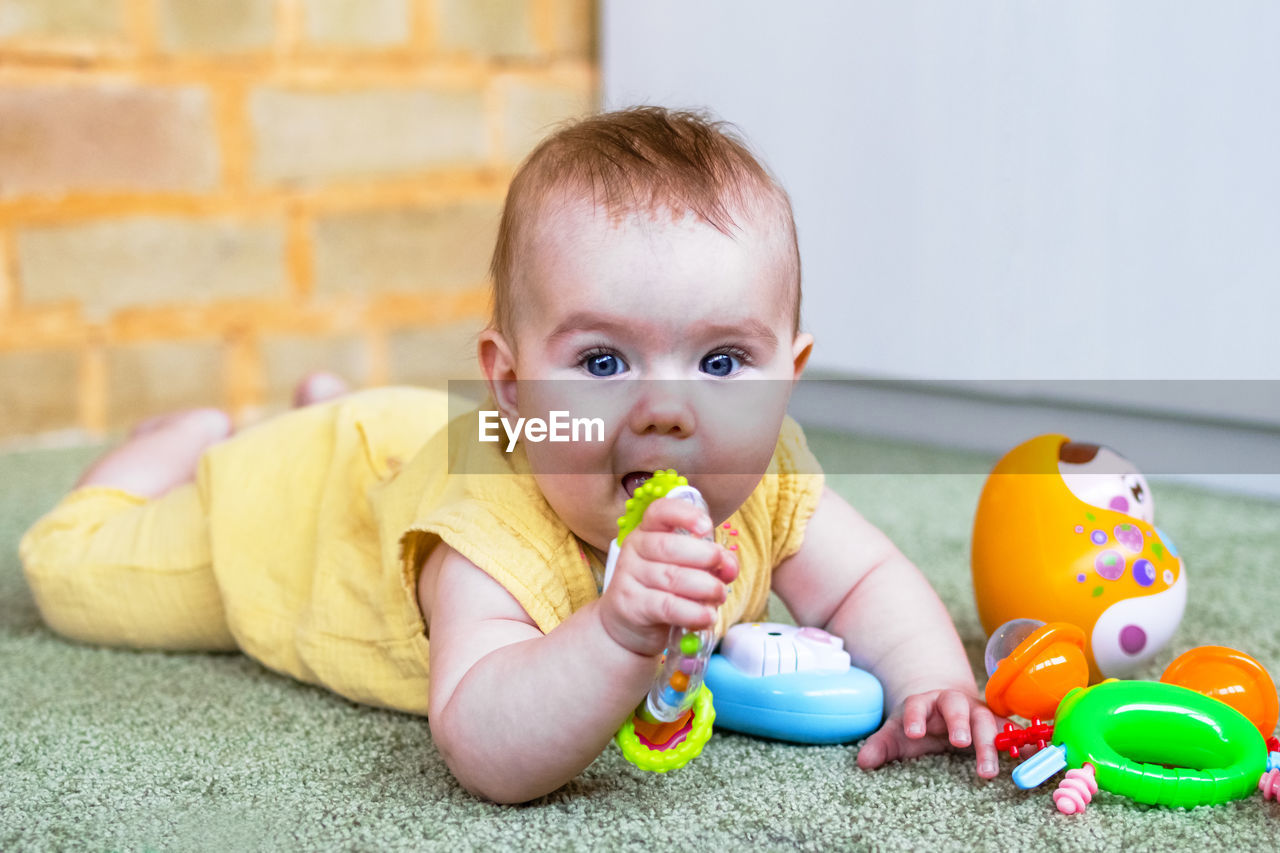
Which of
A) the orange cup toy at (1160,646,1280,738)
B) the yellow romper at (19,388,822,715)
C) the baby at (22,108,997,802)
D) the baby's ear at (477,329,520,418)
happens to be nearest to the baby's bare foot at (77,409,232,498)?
the yellow romper at (19,388,822,715)

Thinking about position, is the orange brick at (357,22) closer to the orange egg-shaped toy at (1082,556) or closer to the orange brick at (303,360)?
the orange brick at (303,360)

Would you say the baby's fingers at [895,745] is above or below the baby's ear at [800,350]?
below

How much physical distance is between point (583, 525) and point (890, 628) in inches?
9.2

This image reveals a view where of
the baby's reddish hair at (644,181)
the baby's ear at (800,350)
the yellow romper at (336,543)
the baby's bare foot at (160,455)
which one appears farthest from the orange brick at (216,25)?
the baby's ear at (800,350)

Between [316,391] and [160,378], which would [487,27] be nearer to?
[160,378]

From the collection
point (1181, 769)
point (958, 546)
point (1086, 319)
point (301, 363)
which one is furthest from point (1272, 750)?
point (301, 363)

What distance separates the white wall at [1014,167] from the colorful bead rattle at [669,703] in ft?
3.30

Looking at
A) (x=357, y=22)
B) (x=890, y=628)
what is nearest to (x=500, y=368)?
(x=890, y=628)

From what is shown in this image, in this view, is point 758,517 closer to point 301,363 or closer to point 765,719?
point 765,719

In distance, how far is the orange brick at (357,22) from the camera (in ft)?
6.10

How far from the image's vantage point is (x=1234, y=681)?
76cm

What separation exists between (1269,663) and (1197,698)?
26 centimetres

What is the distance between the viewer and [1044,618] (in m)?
0.88

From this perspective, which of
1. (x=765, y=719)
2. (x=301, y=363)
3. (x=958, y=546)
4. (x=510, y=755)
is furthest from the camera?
(x=301, y=363)
